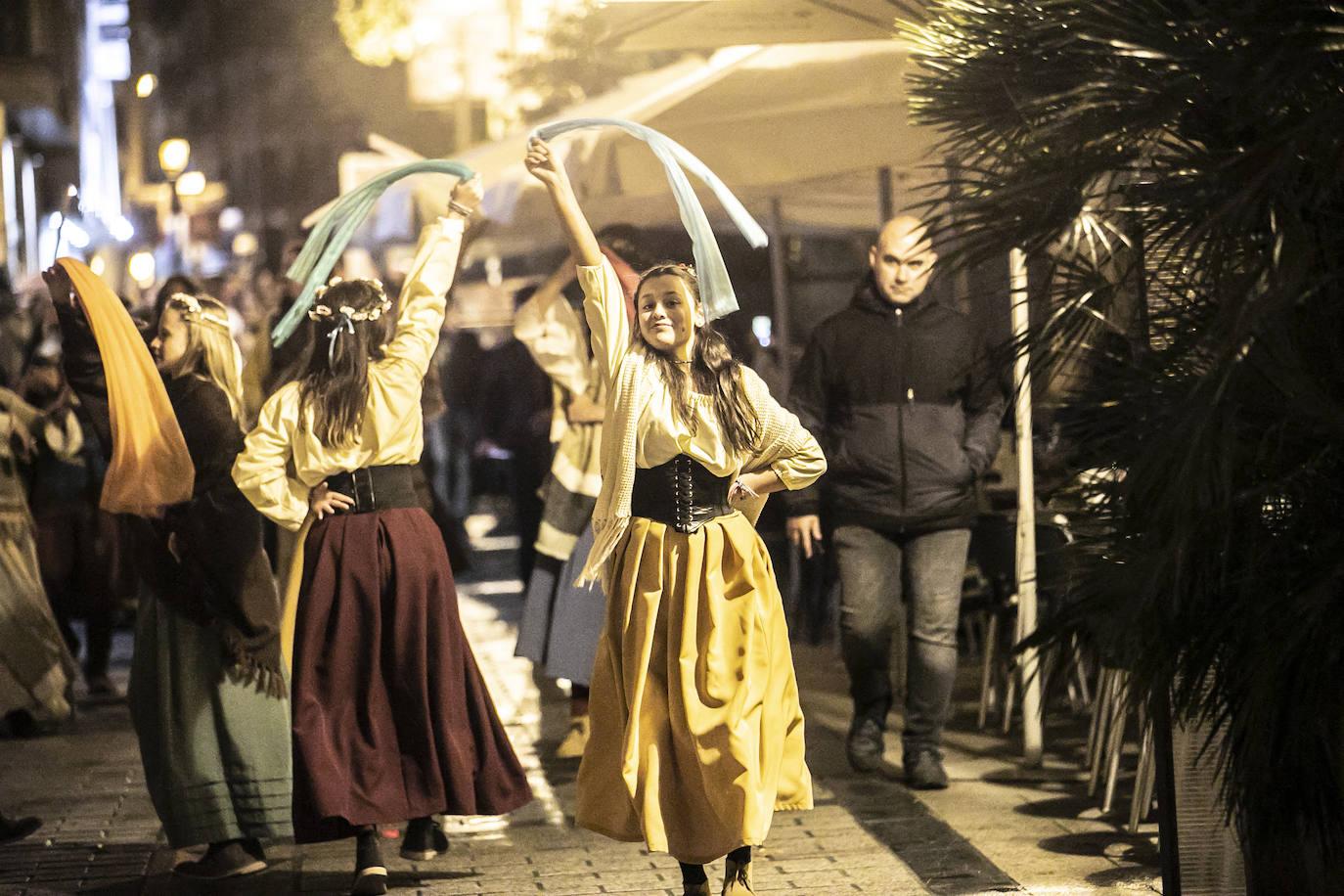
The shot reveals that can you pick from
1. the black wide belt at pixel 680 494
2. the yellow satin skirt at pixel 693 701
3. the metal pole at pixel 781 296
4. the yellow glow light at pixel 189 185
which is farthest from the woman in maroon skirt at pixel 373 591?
the yellow glow light at pixel 189 185

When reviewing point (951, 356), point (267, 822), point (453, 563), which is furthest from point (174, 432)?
point (951, 356)

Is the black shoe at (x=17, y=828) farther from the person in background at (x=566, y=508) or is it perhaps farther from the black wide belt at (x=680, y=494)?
the black wide belt at (x=680, y=494)

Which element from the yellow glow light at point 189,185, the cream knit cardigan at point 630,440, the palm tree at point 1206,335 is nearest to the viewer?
the palm tree at point 1206,335

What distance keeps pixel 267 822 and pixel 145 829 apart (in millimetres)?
1009

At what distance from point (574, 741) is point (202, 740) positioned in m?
2.22

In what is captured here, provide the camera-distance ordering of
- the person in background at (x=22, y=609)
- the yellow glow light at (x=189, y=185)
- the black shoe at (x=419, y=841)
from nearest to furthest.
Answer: the black shoe at (x=419, y=841), the person in background at (x=22, y=609), the yellow glow light at (x=189, y=185)

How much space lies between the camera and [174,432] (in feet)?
19.2

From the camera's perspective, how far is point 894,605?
23.7 ft

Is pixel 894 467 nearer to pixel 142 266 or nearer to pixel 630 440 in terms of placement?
pixel 630 440

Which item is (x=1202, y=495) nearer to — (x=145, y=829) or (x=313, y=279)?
(x=313, y=279)

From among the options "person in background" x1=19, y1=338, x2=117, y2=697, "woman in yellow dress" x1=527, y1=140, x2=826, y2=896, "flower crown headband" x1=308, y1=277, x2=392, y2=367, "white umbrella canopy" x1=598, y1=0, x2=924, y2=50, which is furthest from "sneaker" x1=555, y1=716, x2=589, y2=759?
"person in background" x1=19, y1=338, x2=117, y2=697

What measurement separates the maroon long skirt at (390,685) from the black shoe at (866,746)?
1.88m

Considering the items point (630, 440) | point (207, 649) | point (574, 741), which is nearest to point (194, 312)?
point (207, 649)

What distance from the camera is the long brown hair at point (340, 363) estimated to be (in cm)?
562
